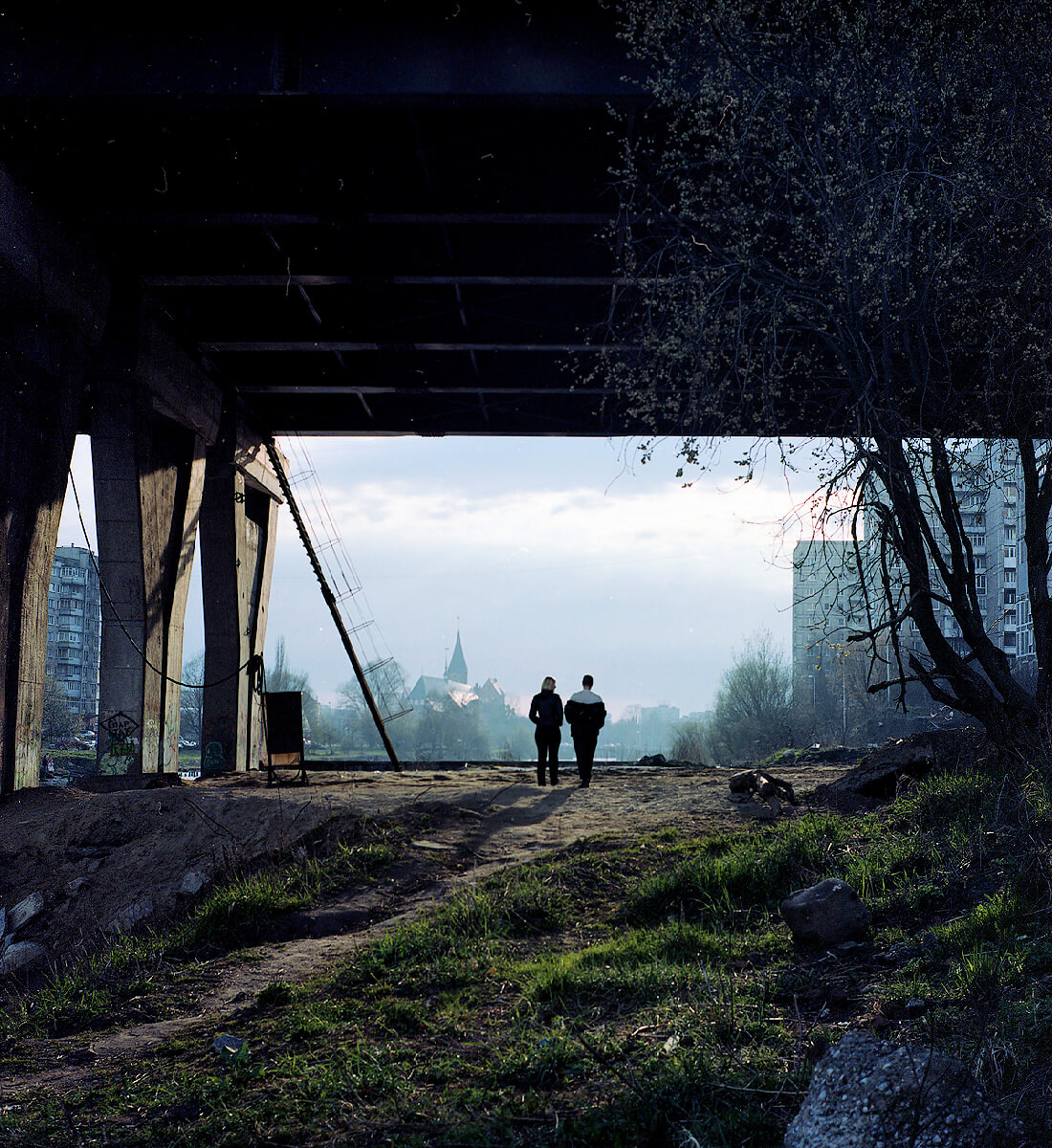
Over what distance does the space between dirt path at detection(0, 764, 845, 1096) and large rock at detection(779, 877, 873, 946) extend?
Answer: 10.3ft

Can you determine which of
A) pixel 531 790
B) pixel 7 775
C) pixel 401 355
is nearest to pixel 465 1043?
pixel 531 790

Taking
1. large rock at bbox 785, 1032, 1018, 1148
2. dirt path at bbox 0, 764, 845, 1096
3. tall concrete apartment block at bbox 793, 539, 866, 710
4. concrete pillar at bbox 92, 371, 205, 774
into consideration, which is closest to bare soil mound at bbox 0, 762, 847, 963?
dirt path at bbox 0, 764, 845, 1096

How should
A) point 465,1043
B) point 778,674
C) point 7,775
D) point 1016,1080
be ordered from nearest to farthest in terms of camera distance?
point 1016,1080 < point 465,1043 < point 7,775 < point 778,674

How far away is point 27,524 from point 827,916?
11408mm

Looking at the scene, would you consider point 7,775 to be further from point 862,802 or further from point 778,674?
point 778,674

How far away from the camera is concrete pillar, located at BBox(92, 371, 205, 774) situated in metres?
15.3

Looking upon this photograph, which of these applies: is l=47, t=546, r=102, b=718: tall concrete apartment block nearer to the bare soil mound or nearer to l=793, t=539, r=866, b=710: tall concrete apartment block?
the bare soil mound

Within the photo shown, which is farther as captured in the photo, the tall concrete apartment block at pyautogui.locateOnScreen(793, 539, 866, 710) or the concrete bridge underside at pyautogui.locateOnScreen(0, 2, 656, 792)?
the concrete bridge underside at pyautogui.locateOnScreen(0, 2, 656, 792)

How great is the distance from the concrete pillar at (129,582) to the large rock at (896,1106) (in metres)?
14.2

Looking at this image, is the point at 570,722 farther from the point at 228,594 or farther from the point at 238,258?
the point at 228,594

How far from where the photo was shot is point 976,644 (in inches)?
362

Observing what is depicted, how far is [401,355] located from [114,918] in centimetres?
1203

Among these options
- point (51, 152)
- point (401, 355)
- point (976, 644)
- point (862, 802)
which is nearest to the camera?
point (976, 644)

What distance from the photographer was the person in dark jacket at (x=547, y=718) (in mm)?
14828
